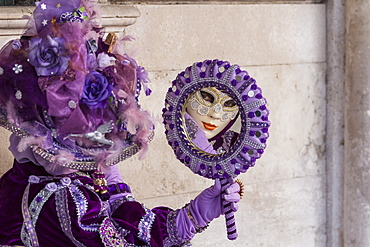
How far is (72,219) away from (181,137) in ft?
1.07

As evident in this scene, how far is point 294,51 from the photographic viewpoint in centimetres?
281

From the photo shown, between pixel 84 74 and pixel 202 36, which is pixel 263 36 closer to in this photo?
pixel 202 36

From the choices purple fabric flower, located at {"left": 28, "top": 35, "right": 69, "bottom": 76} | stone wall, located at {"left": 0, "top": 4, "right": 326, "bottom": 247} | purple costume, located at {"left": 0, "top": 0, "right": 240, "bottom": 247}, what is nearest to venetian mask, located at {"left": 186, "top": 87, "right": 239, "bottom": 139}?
purple costume, located at {"left": 0, "top": 0, "right": 240, "bottom": 247}

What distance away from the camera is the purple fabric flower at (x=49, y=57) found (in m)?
1.58

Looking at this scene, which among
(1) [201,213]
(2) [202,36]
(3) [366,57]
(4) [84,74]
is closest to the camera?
(4) [84,74]

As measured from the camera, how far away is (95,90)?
1.60 m

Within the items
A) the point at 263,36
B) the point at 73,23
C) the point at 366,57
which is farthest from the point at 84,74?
the point at 366,57

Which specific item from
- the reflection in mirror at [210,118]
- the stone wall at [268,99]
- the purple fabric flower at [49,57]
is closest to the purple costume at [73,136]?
the purple fabric flower at [49,57]

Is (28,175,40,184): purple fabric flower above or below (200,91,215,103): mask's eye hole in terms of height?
below

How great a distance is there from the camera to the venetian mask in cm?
175

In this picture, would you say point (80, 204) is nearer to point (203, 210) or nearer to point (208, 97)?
point (203, 210)

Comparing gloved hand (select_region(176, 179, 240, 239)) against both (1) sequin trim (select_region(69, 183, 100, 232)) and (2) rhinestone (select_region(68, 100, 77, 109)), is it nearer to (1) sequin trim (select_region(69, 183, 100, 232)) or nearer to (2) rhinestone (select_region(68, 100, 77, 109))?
(1) sequin trim (select_region(69, 183, 100, 232))

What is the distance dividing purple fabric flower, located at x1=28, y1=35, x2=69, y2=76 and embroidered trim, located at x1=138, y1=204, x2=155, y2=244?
388 mm

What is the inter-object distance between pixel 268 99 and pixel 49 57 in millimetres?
1335
